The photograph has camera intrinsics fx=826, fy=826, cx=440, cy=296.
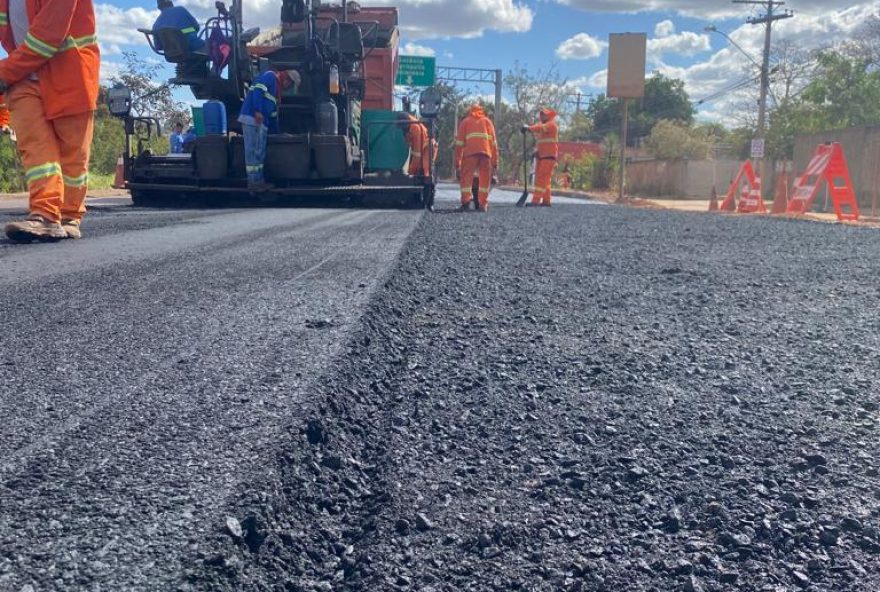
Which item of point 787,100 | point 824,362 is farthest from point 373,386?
point 787,100

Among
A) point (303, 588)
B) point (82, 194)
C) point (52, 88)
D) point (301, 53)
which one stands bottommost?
point (303, 588)

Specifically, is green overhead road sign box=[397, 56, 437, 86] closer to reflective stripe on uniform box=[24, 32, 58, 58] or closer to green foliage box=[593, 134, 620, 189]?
green foliage box=[593, 134, 620, 189]

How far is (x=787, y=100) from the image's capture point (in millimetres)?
42125

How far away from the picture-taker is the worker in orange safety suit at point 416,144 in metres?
11.4

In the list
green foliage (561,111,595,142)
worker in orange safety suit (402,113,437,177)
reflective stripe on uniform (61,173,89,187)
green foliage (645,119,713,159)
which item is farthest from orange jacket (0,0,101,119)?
green foliage (561,111,595,142)

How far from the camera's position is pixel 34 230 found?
5.39 metres

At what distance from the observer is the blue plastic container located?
10047 mm

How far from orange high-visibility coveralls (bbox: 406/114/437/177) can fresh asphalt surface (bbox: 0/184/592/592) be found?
6.82 m

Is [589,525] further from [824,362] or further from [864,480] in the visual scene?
[824,362]

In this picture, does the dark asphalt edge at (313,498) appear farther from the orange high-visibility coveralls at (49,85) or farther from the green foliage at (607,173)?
the green foliage at (607,173)

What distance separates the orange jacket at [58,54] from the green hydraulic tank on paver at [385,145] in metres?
6.32

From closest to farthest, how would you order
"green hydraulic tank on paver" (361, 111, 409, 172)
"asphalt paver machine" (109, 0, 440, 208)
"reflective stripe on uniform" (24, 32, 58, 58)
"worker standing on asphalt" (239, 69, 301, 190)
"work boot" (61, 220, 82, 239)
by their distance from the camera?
"reflective stripe on uniform" (24, 32, 58, 58)
"work boot" (61, 220, 82, 239)
"worker standing on asphalt" (239, 69, 301, 190)
"asphalt paver machine" (109, 0, 440, 208)
"green hydraulic tank on paver" (361, 111, 409, 172)

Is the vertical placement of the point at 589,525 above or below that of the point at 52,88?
below

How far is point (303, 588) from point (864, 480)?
117 cm
